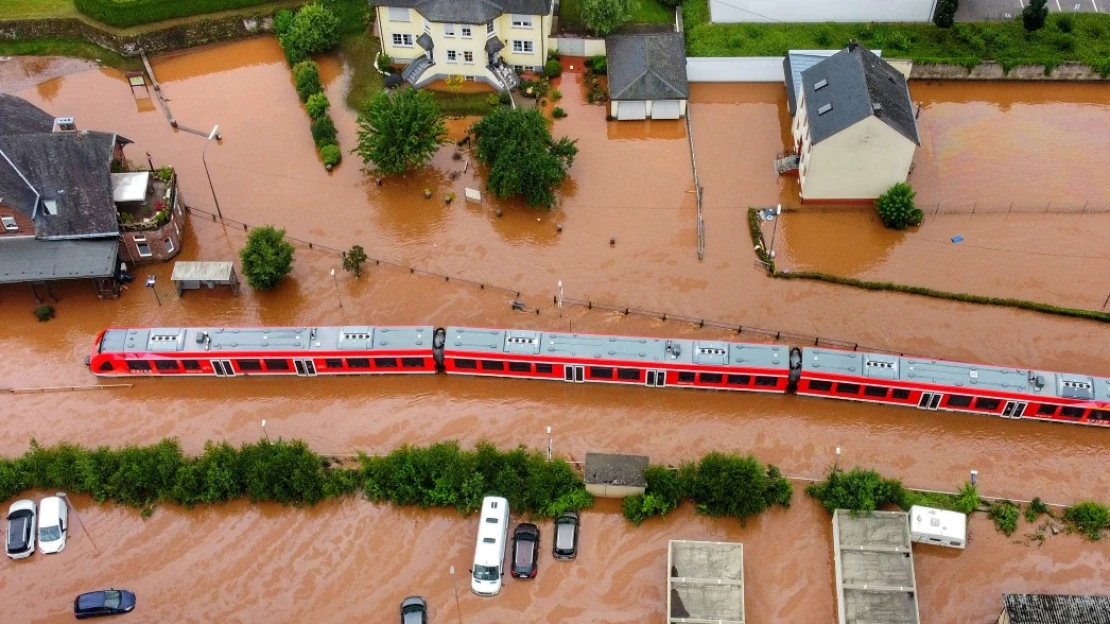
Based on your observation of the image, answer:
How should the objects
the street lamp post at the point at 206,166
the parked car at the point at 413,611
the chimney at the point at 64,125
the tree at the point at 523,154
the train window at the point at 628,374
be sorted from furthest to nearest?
the street lamp post at the point at 206,166 → the chimney at the point at 64,125 → the tree at the point at 523,154 → the train window at the point at 628,374 → the parked car at the point at 413,611

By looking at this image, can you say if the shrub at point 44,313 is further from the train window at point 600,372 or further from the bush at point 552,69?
the bush at point 552,69

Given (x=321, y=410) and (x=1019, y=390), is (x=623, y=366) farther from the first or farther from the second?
(x=1019, y=390)

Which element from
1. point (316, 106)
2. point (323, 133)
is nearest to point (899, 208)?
point (323, 133)

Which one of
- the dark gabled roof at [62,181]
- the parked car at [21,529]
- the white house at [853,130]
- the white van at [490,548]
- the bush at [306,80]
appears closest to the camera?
the white van at [490,548]

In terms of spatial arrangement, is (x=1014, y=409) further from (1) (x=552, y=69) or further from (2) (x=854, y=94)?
(1) (x=552, y=69)

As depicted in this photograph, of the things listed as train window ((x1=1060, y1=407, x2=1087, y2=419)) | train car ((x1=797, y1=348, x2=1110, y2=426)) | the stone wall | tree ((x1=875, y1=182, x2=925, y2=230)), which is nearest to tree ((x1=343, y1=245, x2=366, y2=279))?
train car ((x1=797, y1=348, x2=1110, y2=426))

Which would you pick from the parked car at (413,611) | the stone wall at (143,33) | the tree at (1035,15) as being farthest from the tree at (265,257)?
the tree at (1035,15)

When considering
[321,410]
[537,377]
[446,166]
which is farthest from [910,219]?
[321,410]
